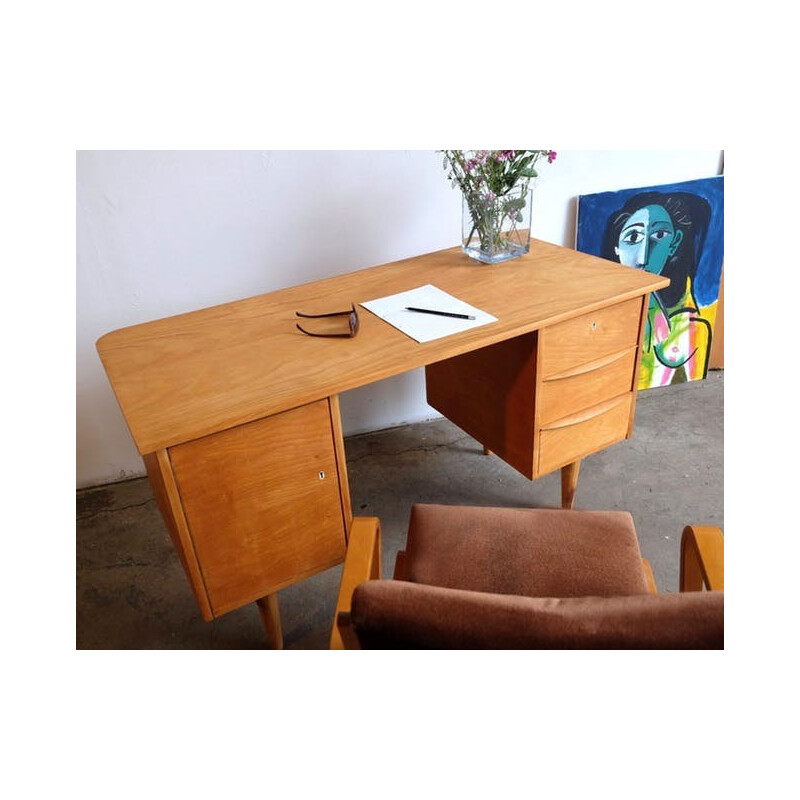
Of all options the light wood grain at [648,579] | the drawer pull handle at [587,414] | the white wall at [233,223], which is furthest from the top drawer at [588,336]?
the white wall at [233,223]

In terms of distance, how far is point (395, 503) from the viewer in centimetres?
235

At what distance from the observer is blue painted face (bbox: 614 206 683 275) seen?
2730 mm

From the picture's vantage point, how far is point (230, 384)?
4.72ft

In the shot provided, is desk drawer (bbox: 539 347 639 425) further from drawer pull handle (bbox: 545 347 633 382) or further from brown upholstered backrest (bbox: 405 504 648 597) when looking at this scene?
brown upholstered backrest (bbox: 405 504 648 597)

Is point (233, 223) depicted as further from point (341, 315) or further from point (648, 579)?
point (648, 579)

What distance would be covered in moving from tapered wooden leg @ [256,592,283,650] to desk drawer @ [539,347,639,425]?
2.90ft

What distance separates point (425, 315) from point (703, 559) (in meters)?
0.86

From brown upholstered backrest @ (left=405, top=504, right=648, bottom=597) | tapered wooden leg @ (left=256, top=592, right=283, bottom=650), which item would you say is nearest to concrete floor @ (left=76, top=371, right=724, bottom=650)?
tapered wooden leg @ (left=256, top=592, right=283, bottom=650)

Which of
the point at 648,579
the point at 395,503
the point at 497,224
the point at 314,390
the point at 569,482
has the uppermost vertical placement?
the point at 497,224

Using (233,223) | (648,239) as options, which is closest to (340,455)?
(233,223)

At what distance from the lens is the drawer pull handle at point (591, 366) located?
185cm

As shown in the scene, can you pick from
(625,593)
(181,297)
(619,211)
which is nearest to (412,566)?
(625,593)

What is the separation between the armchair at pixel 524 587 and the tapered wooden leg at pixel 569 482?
1.90 feet

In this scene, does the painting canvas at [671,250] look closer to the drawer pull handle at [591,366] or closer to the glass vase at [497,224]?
the glass vase at [497,224]
